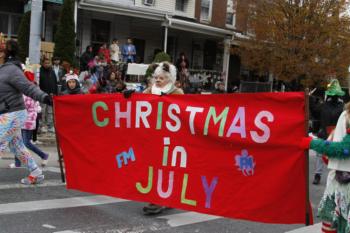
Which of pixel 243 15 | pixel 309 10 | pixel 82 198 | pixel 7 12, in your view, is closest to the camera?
pixel 82 198

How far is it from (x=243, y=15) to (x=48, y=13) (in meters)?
8.93

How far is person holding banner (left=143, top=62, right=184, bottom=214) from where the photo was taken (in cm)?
641

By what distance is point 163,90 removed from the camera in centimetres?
642

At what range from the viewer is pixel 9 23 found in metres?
20.2

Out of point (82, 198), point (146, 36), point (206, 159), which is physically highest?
point (146, 36)

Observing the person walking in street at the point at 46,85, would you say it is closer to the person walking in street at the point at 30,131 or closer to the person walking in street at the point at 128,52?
the person walking in street at the point at 30,131

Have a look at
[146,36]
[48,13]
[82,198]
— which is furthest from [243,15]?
[82,198]

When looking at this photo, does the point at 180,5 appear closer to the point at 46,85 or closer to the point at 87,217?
the point at 46,85

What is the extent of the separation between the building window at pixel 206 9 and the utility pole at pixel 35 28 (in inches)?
639

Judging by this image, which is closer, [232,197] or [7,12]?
[232,197]

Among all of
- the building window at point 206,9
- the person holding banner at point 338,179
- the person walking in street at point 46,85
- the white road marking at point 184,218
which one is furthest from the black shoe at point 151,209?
the building window at point 206,9

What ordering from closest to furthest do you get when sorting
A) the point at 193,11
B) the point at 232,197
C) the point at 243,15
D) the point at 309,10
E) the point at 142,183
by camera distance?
the point at 232,197, the point at 142,183, the point at 309,10, the point at 243,15, the point at 193,11

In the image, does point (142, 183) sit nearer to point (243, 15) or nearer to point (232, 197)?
point (232, 197)

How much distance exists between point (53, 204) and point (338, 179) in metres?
3.62
